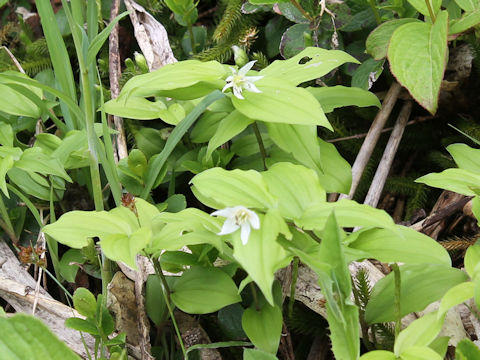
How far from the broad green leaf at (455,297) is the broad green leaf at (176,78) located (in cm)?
70

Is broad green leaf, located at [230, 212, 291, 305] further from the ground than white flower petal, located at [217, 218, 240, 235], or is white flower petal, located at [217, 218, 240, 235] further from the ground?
white flower petal, located at [217, 218, 240, 235]

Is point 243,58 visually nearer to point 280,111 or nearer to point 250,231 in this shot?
point 280,111

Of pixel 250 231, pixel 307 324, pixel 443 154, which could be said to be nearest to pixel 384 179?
pixel 443 154

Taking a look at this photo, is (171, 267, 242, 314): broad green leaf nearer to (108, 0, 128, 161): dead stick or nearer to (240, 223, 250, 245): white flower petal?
(240, 223, 250, 245): white flower petal

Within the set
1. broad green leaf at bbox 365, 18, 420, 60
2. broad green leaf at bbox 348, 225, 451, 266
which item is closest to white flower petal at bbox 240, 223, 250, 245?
broad green leaf at bbox 348, 225, 451, 266

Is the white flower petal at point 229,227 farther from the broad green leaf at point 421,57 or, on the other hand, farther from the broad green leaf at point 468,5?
the broad green leaf at point 468,5

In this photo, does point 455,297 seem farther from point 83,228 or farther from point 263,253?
point 83,228

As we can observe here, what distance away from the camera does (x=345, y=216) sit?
3.66ft

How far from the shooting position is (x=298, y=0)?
187 cm

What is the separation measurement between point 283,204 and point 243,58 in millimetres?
720

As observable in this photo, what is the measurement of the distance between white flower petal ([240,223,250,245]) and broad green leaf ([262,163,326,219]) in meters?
0.11

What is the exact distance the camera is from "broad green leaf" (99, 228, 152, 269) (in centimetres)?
112

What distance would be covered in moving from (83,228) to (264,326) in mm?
427

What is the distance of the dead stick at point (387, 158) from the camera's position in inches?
66.2
